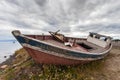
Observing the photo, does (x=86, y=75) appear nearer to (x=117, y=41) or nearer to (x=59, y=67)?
(x=59, y=67)

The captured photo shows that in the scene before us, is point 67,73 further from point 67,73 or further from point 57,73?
point 57,73

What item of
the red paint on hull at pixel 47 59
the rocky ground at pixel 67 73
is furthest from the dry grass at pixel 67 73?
the red paint on hull at pixel 47 59

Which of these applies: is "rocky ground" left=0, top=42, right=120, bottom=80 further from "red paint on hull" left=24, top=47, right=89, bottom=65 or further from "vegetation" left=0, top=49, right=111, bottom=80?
"red paint on hull" left=24, top=47, right=89, bottom=65

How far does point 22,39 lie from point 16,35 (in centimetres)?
48

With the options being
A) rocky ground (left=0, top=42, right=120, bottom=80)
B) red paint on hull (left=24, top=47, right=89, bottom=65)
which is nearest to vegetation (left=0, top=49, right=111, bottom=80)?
rocky ground (left=0, top=42, right=120, bottom=80)

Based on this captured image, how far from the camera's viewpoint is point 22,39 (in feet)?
30.0

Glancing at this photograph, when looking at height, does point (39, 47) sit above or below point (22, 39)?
below

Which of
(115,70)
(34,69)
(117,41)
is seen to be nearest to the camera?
(34,69)

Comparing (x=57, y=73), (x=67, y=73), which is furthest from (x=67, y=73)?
(x=57, y=73)

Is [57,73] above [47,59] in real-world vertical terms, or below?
below

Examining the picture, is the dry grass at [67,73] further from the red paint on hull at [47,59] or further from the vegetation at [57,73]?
the red paint on hull at [47,59]

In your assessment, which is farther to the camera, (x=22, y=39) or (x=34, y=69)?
(x=34, y=69)

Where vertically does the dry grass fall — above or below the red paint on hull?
below

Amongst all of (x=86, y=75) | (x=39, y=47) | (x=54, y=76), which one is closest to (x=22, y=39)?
(x=39, y=47)
